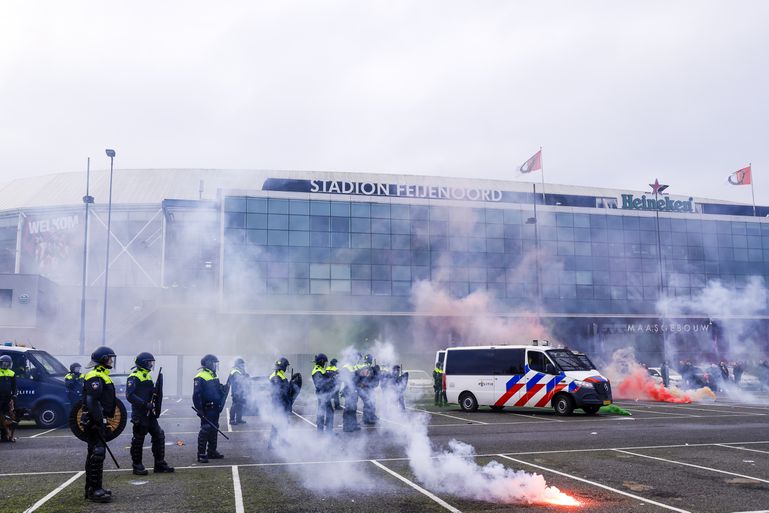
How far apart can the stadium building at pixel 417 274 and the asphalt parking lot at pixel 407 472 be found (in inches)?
1157

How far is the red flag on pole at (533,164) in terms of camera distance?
45281mm

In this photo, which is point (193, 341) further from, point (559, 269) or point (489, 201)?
point (559, 269)

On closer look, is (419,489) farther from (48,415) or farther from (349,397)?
(48,415)

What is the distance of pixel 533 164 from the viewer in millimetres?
45625

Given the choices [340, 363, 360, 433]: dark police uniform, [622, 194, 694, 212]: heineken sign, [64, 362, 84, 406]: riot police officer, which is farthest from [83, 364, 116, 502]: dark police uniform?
[622, 194, 694, 212]: heineken sign

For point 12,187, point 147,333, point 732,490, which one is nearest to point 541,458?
point 732,490

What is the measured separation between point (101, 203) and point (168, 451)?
56536 mm

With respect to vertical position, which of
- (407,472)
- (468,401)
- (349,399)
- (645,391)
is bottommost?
(645,391)

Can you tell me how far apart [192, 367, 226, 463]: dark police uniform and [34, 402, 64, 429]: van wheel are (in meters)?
8.00

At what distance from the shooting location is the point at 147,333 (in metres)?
48.4

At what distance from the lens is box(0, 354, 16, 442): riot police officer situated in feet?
44.6

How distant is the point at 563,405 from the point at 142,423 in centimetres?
1374

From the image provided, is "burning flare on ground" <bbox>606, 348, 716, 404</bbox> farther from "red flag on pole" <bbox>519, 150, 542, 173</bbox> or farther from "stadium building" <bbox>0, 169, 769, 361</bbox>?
"red flag on pole" <bbox>519, 150, 542, 173</bbox>

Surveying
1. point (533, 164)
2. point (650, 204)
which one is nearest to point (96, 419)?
point (533, 164)
